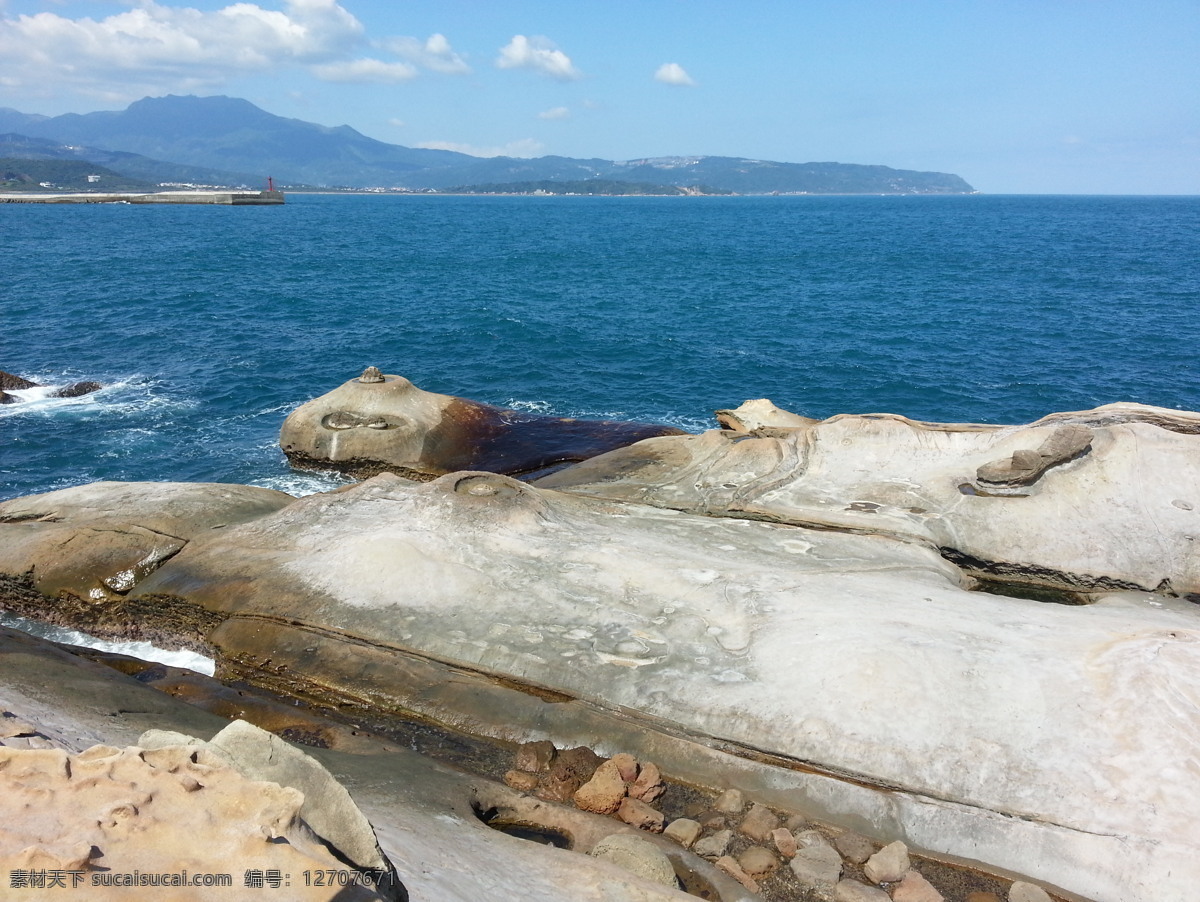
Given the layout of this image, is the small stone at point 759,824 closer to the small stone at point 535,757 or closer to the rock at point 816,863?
the rock at point 816,863

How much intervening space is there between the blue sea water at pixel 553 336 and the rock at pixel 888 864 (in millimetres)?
15788

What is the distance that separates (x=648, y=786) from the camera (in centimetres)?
844

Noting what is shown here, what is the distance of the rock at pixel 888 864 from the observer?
7508mm

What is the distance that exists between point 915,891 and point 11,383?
31.1m

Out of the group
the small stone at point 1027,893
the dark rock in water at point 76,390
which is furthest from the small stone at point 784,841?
the dark rock in water at point 76,390

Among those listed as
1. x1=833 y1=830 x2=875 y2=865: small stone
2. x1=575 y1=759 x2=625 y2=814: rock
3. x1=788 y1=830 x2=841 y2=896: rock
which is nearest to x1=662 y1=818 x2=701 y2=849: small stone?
x1=575 y1=759 x2=625 y2=814: rock

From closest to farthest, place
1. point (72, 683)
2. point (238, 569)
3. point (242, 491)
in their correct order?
1. point (72, 683)
2. point (238, 569)
3. point (242, 491)

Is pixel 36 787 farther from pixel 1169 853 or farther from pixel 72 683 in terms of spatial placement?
pixel 1169 853

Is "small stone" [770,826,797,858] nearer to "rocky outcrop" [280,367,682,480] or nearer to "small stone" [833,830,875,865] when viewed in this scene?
"small stone" [833,830,875,865]

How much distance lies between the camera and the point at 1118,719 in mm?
8266

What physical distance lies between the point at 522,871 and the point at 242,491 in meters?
9.77

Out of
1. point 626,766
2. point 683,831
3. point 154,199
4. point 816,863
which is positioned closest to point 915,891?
point 816,863

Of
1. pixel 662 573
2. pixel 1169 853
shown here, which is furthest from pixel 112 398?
pixel 1169 853

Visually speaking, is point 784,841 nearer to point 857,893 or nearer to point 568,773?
point 857,893
